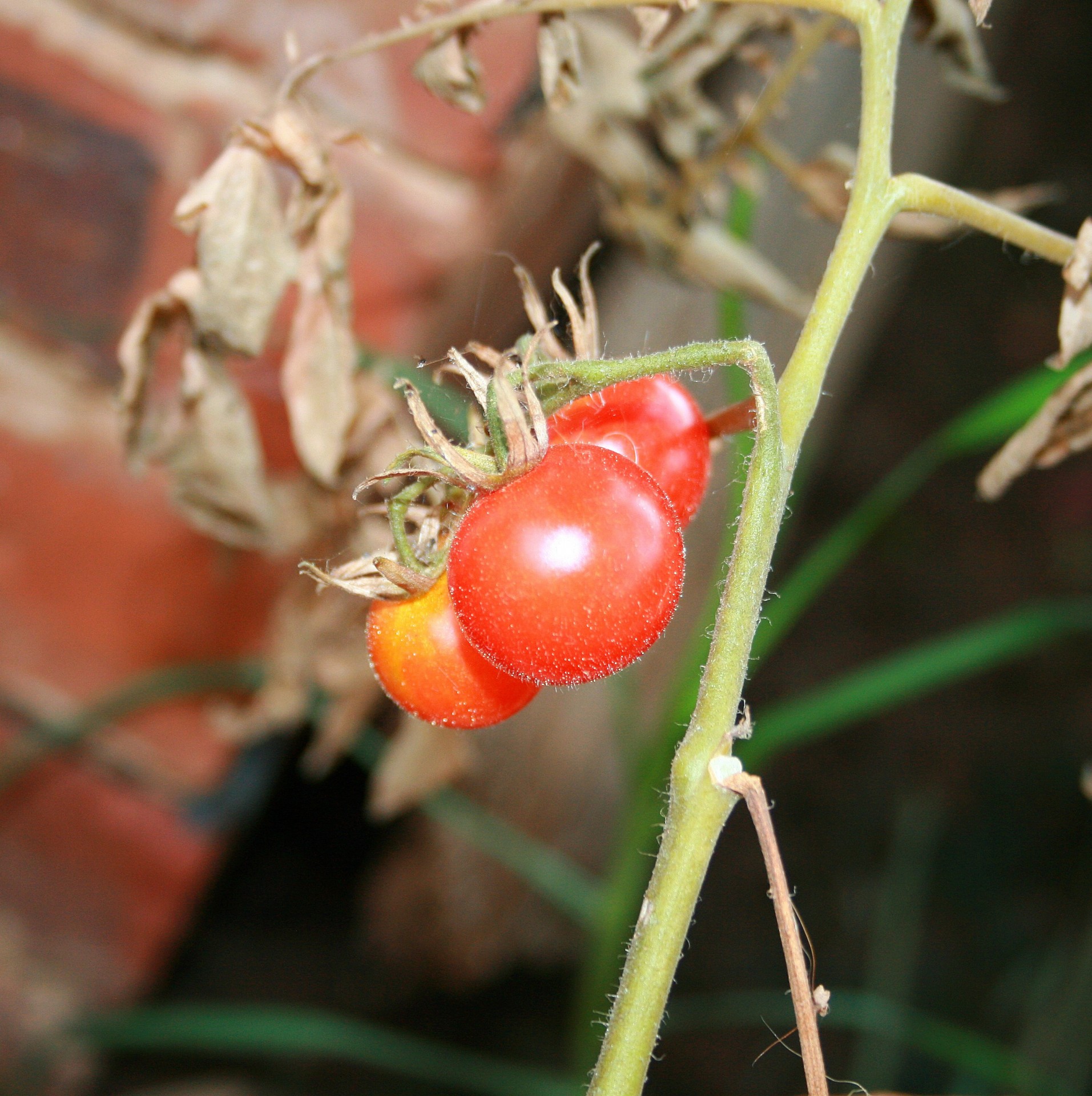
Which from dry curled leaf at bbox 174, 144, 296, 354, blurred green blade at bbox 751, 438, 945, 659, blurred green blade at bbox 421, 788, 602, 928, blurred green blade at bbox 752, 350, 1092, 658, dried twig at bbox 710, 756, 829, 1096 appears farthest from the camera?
blurred green blade at bbox 421, 788, 602, 928

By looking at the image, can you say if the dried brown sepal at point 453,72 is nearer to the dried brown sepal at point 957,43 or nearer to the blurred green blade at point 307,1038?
the dried brown sepal at point 957,43

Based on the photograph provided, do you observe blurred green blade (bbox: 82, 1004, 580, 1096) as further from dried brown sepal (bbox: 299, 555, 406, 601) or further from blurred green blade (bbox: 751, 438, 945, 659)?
dried brown sepal (bbox: 299, 555, 406, 601)

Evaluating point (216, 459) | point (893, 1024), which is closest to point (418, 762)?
point (216, 459)

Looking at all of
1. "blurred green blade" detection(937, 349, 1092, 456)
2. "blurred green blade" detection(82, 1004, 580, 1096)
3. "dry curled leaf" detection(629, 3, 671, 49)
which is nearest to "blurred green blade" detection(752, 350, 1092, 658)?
"blurred green blade" detection(937, 349, 1092, 456)

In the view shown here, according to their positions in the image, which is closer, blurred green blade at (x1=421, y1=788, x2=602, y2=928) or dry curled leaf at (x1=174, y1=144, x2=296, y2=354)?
dry curled leaf at (x1=174, y1=144, x2=296, y2=354)

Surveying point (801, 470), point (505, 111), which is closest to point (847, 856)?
point (801, 470)

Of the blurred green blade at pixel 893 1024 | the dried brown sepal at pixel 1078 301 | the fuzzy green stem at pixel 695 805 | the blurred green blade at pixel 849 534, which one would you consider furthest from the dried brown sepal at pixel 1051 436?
the blurred green blade at pixel 893 1024

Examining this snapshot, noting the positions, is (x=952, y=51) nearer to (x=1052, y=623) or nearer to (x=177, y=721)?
(x=1052, y=623)
